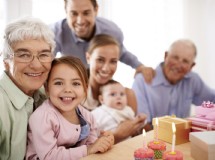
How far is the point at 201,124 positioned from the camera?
51.3 inches

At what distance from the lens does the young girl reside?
111 centimetres

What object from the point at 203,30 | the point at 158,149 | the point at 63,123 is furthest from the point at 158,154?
the point at 203,30

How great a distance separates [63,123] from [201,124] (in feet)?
1.93

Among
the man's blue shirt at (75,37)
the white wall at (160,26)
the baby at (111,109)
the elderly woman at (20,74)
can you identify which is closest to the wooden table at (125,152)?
the elderly woman at (20,74)

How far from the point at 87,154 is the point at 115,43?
3.92ft

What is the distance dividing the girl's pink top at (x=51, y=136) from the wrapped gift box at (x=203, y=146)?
40cm

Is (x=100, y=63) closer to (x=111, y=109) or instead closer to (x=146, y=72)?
(x=111, y=109)

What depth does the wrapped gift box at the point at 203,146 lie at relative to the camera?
968mm

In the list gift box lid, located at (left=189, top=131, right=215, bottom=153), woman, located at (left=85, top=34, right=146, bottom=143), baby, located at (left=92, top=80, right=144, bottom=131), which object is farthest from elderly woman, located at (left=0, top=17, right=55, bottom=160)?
woman, located at (left=85, top=34, right=146, bottom=143)

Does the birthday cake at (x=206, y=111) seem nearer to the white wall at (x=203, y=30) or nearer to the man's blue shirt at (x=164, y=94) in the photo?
the man's blue shirt at (x=164, y=94)

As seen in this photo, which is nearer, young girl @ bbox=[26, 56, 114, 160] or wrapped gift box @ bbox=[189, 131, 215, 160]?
wrapped gift box @ bbox=[189, 131, 215, 160]

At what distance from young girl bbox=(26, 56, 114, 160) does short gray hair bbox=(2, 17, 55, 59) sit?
0.13m

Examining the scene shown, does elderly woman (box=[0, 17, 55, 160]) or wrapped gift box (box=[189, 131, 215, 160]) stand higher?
elderly woman (box=[0, 17, 55, 160])

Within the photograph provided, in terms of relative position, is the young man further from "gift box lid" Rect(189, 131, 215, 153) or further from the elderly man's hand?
"gift box lid" Rect(189, 131, 215, 153)
